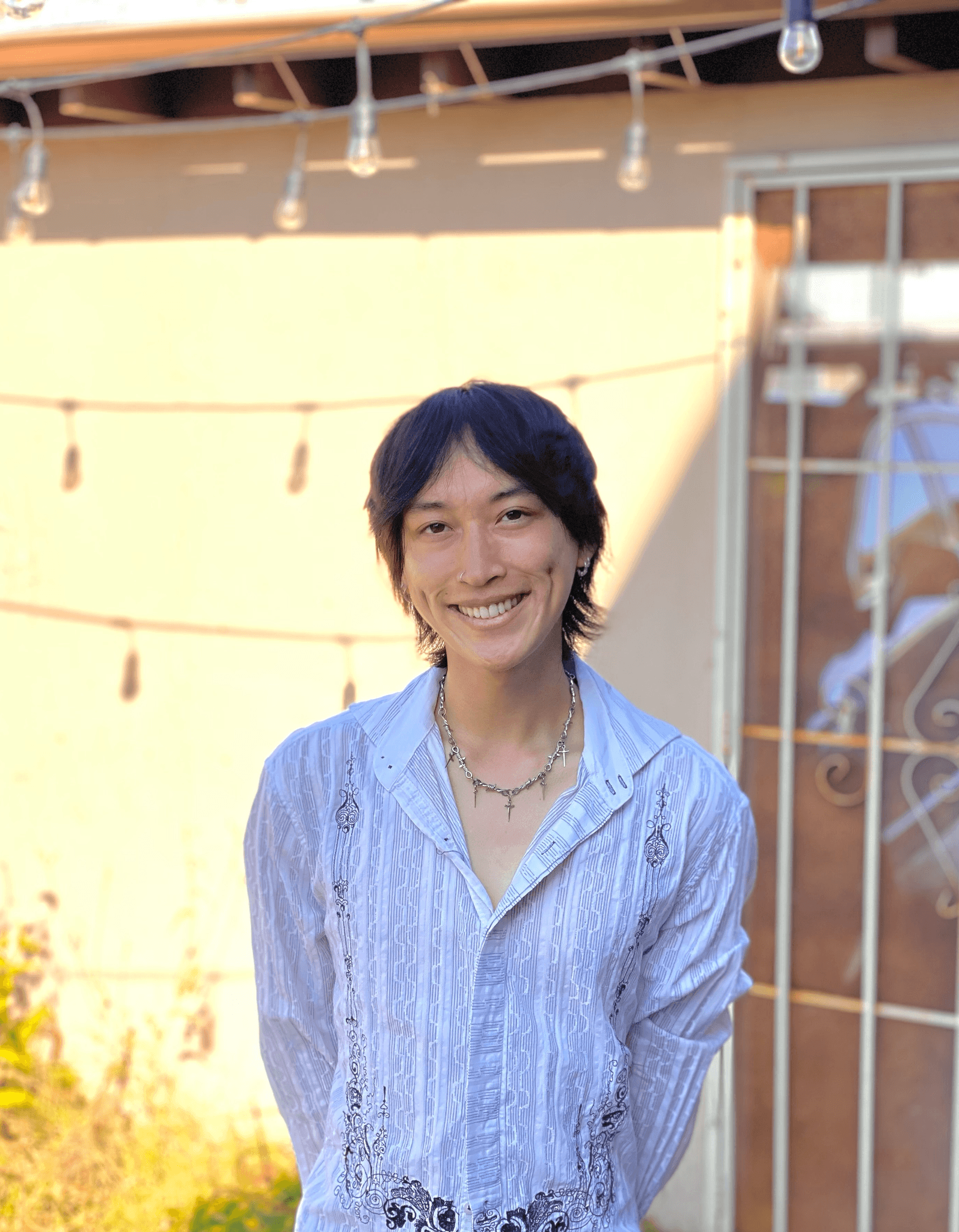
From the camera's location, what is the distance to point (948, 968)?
133 inches

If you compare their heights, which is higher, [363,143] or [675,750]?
[363,143]

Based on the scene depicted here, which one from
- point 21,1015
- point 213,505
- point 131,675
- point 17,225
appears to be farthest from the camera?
point 21,1015

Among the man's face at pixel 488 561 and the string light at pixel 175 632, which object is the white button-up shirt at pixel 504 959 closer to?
the man's face at pixel 488 561

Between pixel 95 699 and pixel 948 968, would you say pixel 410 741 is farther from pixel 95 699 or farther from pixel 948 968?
pixel 95 699

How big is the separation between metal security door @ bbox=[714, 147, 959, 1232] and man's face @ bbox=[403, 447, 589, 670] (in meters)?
2.00

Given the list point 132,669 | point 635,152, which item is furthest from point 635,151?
point 132,669

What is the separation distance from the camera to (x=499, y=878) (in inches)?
62.2

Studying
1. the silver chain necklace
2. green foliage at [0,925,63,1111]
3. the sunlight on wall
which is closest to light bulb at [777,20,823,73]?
the silver chain necklace

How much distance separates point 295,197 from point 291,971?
2226 millimetres

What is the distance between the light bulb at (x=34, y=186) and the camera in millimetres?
3195

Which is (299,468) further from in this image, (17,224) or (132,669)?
(17,224)

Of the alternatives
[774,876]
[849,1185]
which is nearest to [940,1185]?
[849,1185]

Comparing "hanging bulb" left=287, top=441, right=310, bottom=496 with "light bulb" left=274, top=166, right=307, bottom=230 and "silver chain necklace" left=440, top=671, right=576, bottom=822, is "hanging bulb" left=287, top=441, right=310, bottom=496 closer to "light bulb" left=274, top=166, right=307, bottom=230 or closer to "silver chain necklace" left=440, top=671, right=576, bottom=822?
"light bulb" left=274, top=166, right=307, bottom=230

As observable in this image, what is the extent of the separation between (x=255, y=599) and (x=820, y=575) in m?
1.65
